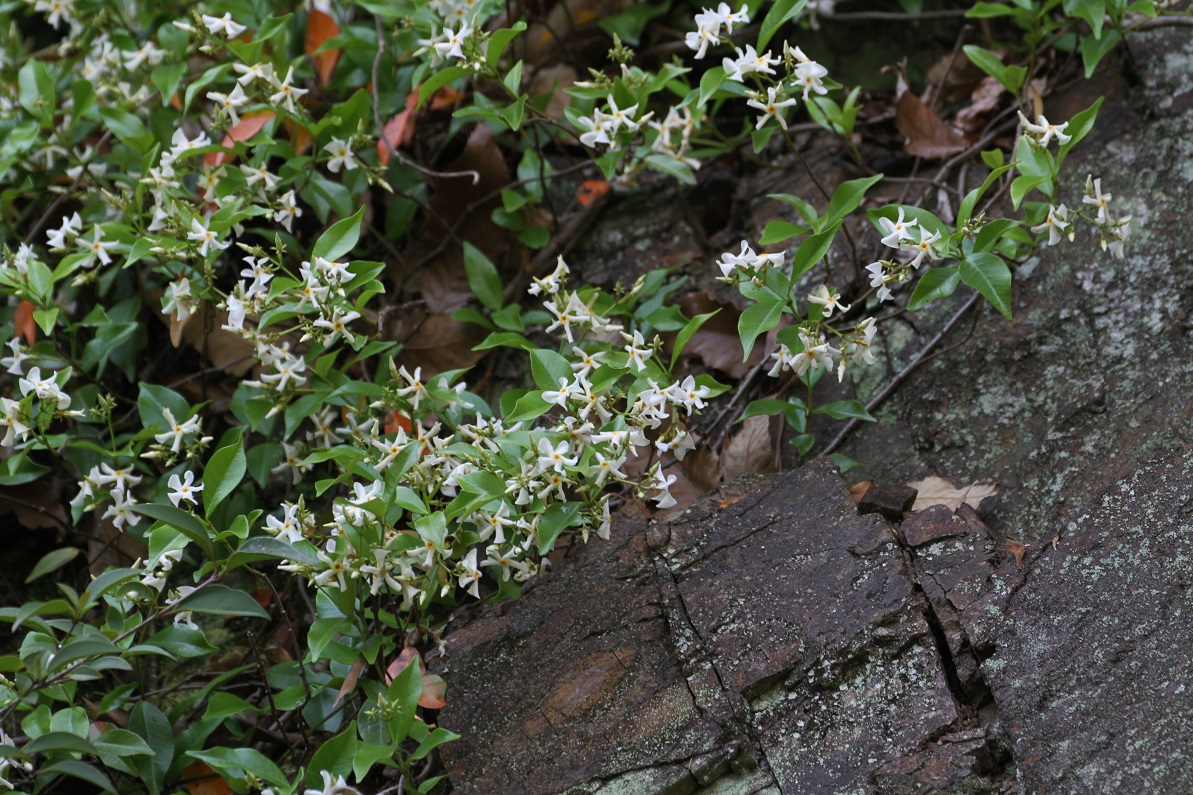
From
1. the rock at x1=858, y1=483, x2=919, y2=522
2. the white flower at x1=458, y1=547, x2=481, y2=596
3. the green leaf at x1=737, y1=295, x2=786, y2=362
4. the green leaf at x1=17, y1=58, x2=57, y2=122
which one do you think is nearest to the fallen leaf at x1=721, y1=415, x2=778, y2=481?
the rock at x1=858, y1=483, x2=919, y2=522

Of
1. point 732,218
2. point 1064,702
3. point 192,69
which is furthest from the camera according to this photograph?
point 192,69

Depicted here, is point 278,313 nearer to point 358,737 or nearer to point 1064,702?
point 358,737

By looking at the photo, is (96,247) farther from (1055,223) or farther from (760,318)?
(1055,223)

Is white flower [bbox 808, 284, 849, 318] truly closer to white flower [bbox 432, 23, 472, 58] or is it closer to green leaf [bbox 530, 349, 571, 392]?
green leaf [bbox 530, 349, 571, 392]

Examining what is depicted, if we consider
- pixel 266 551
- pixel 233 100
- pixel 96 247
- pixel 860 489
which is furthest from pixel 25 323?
pixel 860 489

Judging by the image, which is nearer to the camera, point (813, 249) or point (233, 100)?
point (813, 249)

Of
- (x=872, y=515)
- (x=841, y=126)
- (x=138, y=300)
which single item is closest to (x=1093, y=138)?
(x=841, y=126)

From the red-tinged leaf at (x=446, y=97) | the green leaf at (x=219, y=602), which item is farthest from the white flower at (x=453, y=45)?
the green leaf at (x=219, y=602)
